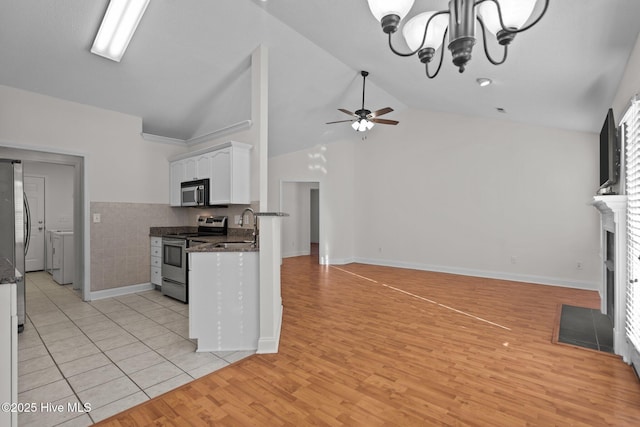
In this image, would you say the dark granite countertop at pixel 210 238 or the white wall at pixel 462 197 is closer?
the dark granite countertop at pixel 210 238

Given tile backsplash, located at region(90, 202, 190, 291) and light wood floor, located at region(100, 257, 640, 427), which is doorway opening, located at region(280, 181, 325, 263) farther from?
light wood floor, located at region(100, 257, 640, 427)

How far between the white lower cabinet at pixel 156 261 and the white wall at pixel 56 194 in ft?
9.98

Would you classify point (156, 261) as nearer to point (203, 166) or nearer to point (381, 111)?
point (203, 166)

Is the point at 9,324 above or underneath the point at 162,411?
above

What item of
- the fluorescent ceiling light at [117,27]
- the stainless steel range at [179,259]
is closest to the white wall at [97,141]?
the stainless steel range at [179,259]

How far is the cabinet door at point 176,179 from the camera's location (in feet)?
15.8

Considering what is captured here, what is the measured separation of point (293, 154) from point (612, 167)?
569cm

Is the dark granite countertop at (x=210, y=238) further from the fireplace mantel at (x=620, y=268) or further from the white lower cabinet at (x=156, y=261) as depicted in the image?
the fireplace mantel at (x=620, y=268)

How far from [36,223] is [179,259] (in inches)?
161

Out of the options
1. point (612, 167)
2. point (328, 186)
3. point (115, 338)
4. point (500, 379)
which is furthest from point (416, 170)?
point (115, 338)

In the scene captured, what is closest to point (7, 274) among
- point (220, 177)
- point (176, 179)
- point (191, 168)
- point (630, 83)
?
point (220, 177)

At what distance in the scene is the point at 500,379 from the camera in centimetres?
224

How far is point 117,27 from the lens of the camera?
306 cm

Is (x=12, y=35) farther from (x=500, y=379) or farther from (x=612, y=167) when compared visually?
(x=612, y=167)
